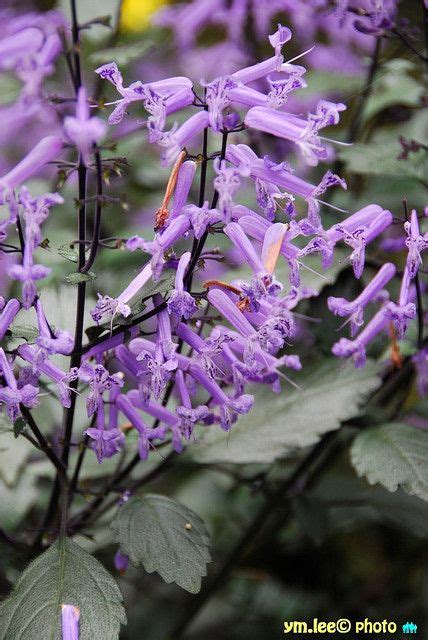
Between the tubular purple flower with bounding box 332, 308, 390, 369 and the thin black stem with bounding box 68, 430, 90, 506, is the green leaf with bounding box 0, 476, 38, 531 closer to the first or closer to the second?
the thin black stem with bounding box 68, 430, 90, 506

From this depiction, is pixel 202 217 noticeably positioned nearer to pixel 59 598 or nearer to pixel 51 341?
pixel 51 341

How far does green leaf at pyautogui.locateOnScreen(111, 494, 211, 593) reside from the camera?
894 mm

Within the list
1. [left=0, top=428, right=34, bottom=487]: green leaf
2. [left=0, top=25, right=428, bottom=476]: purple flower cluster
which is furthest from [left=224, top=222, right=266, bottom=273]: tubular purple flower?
[left=0, top=428, right=34, bottom=487]: green leaf

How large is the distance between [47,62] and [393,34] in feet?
2.00

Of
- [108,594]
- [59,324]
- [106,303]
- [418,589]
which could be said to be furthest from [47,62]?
[418,589]

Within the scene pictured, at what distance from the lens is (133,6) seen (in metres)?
2.17

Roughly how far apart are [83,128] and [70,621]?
19.8 inches

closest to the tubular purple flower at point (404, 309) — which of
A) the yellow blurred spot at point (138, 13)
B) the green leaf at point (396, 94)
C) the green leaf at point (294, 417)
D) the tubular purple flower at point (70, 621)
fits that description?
the green leaf at point (294, 417)

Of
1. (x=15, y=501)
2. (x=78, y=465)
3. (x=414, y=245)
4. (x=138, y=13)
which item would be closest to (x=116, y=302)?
(x=78, y=465)

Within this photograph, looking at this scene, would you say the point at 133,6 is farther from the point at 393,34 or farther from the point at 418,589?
the point at 418,589

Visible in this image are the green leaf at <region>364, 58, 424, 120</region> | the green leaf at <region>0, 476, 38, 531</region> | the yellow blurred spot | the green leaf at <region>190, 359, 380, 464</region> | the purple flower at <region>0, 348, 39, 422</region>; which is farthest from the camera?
the yellow blurred spot

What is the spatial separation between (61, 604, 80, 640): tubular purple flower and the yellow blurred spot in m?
1.46

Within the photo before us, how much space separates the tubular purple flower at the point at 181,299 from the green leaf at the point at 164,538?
0.32 meters

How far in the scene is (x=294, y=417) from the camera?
114 cm
